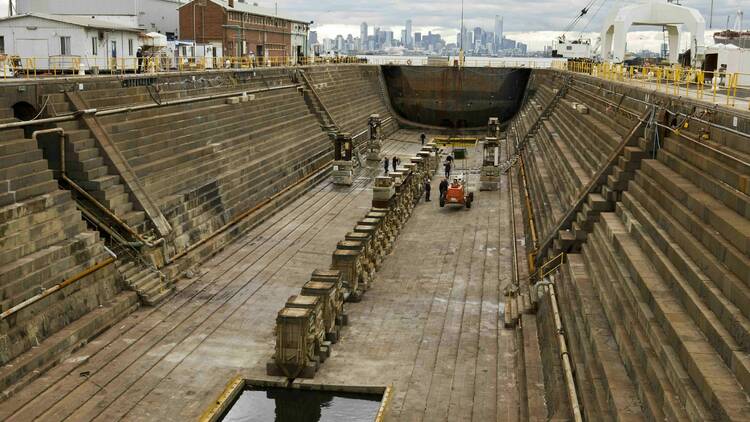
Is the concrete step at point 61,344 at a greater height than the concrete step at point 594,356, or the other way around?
the concrete step at point 594,356

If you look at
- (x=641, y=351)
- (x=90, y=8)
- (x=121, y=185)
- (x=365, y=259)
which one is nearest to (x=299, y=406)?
(x=641, y=351)

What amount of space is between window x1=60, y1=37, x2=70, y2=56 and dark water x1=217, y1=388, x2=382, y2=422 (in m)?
20.9

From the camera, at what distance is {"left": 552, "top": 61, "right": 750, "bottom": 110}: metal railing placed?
62.8ft

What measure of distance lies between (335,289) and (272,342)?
185cm

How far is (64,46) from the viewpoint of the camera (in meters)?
31.8

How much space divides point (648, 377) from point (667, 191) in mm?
6150

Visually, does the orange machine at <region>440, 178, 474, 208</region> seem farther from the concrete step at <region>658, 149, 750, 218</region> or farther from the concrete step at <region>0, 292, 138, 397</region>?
the concrete step at <region>658, 149, 750, 218</region>

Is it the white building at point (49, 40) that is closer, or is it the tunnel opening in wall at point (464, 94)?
the white building at point (49, 40)

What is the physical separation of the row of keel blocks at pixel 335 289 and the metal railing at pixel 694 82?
9110 millimetres

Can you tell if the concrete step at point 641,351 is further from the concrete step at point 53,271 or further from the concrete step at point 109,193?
the concrete step at point 109,193

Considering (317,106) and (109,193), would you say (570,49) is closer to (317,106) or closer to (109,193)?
(317,106)

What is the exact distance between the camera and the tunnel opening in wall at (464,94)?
6700cm

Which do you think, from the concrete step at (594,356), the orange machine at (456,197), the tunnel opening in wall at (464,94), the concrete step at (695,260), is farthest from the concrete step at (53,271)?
the tunnel opening in wall at (464,94)

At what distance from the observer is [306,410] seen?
15578 millimetres
